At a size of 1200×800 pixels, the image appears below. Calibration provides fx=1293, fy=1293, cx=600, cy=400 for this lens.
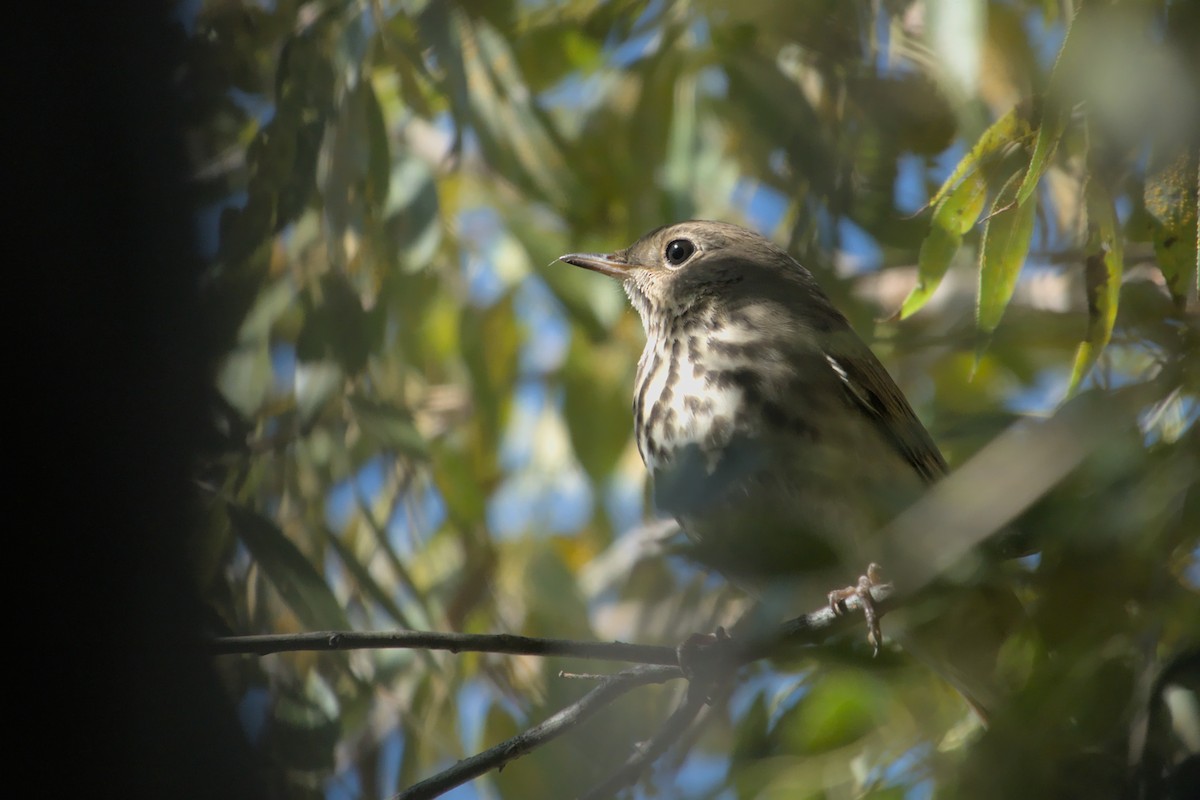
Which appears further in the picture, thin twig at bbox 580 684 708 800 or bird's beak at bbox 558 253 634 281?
bird's beak at bbox 558 253 634 281

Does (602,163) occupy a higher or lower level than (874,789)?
higher

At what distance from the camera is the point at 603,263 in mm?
4117

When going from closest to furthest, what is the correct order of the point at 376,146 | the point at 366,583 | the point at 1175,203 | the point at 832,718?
the point at 1175,203 → the point at 832,718 → the point at 366,583 → the point at 376,146

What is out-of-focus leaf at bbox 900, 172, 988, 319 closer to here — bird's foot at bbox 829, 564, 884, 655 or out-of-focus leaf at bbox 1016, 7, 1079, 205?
out-of-focus leaf at bbox 1016, 7, 1079, 205

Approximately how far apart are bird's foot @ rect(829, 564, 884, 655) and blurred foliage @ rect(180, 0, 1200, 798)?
0.10 meters

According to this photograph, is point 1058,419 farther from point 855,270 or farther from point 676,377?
point 855,270

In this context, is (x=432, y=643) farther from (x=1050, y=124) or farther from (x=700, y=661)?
(x=1050, y=124)

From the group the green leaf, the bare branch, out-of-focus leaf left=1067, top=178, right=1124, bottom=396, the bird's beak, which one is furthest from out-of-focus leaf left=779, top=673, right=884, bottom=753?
the bird's beak

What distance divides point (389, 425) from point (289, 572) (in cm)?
85

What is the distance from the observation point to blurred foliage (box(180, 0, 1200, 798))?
5.90 feet

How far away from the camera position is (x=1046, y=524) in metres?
1.77

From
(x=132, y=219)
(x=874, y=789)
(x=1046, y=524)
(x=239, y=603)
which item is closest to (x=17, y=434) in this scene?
(x=132, y=219)

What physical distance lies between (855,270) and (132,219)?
3601mm

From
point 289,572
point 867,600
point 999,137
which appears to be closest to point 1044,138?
point 999,137
